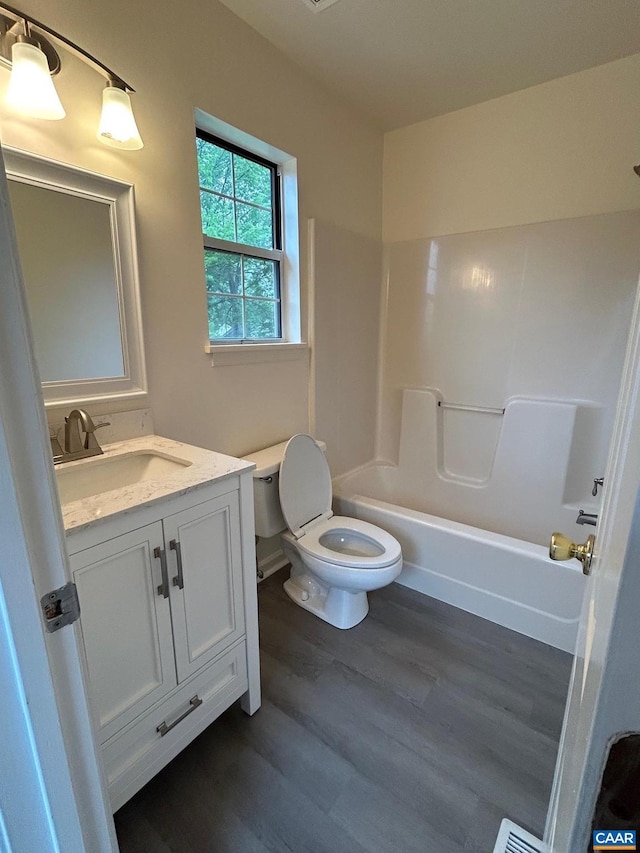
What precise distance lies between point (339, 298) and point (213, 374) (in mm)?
1006

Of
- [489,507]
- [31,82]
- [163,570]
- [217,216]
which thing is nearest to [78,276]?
[31,82]

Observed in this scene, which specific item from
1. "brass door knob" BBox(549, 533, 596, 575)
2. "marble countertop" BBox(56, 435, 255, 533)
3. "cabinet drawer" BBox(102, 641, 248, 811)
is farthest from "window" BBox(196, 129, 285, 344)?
"brass door knob" BBox(549, 533, 596, 575)

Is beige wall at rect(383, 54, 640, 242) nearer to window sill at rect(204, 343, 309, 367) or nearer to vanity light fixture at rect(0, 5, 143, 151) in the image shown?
window sill at rect(204, 343, 309, 367)

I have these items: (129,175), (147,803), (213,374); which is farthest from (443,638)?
(129,175)

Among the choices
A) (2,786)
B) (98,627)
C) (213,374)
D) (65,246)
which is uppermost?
(65,246)

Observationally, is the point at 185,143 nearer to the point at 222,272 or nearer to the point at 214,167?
the point at 214,167

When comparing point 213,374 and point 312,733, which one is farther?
point 213,374

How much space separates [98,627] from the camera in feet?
3.06

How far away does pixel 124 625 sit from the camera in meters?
0.98

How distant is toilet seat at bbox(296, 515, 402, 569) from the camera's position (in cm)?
168

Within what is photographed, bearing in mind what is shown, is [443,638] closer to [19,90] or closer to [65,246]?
[65,246]

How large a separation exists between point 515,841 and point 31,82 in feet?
7.83

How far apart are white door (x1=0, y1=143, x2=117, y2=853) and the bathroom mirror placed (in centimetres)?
96

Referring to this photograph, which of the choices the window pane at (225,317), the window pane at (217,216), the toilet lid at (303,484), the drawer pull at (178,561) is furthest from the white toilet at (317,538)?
the window pane at (217,216)
